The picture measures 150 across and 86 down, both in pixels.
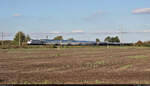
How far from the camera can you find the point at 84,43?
374ft

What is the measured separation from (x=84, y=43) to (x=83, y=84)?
10354 centimetres

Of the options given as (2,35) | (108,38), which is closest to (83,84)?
(2,35)

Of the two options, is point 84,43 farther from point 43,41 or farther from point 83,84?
point 83,84

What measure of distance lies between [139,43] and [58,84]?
107499 millimetres

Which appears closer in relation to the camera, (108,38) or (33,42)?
(33,42)

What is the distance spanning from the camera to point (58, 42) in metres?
104

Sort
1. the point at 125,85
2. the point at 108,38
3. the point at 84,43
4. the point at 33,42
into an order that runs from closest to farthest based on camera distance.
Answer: the point at 125,85 → the point at 33,42 → the point at 84,43 → the point at 108,38

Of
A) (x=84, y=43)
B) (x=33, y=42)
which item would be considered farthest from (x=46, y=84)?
(x=84, y=43)

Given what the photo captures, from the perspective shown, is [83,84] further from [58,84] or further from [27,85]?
[27,85]

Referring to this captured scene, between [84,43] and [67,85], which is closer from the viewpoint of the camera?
[67,85]

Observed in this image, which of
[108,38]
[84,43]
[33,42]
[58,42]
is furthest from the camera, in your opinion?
[108,38]

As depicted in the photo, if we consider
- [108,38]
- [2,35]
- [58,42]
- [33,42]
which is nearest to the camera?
[2,35]

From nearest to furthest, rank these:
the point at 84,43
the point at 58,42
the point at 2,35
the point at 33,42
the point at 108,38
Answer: the point at 2,35 → the point at 33,42 → the point at 58,42 → the point at 84,43 → the point at 108,38

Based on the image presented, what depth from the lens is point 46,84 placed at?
10.6m
